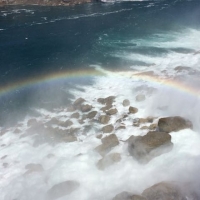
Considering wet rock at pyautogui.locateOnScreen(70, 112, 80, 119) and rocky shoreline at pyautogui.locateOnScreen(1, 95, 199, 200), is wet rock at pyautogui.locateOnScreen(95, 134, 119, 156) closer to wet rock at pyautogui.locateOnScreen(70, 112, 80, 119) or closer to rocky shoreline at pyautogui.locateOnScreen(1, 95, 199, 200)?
rocky shoreline at pyautogui.locateOnScreen(1, 95, 199, 200)

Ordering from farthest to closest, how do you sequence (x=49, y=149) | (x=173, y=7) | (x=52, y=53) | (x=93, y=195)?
(x=173, y=7) → (x=52, y=53) → (x=49, y=149) → (x=93, y=195)

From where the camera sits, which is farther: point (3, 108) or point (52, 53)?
point (52, 53)

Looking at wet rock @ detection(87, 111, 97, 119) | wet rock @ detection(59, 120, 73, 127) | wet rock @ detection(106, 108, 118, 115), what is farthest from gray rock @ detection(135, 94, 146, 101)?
wet rock @ detection(59, 120, 73, 127)

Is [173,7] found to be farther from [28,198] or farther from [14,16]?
[28,198]

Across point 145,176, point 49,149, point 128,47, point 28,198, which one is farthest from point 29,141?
point 128,47

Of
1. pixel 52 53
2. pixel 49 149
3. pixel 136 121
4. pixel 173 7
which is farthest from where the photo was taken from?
pixel 173 7

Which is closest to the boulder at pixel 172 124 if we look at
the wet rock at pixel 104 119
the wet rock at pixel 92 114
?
the wet rock at pixel 104 119
